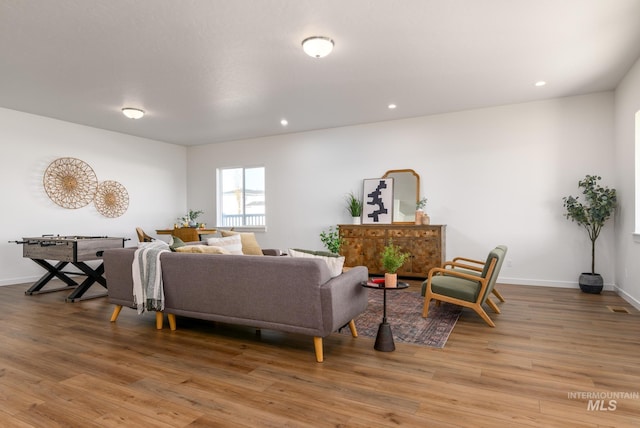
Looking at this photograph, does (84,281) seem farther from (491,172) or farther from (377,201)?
(491,172)

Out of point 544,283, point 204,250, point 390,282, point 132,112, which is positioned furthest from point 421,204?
point 132,112

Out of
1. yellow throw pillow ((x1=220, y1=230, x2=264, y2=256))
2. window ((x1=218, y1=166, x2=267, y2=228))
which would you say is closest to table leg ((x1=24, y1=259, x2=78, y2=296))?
yellow throw pillow ((x1=220, y1=230, x2=264, y2=256))

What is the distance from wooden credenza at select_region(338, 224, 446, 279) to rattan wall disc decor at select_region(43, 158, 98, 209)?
4.72m

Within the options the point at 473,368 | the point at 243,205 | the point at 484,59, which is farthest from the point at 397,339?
the point at 243,205

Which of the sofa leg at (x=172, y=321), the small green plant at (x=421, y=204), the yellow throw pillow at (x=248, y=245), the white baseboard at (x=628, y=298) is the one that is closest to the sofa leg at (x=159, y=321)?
the sofa leg at (x=172, y=321)

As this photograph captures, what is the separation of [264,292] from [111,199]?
5686 mm

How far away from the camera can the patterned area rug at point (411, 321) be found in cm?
321

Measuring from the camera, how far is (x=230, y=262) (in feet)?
10.0

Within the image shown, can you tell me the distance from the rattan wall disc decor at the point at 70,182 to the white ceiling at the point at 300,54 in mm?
Answer: 907

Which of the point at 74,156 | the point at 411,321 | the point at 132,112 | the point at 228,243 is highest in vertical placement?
the point at 132,112

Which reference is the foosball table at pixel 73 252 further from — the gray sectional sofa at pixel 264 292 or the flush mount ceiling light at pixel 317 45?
the flush mount ceiling light at pixel 317 45

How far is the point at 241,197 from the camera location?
8297mm

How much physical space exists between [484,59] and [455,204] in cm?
264

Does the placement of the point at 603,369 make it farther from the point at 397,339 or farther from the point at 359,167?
the point at 359,167
